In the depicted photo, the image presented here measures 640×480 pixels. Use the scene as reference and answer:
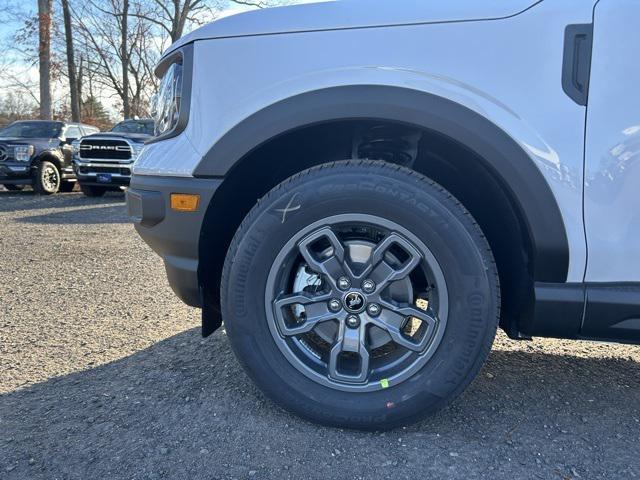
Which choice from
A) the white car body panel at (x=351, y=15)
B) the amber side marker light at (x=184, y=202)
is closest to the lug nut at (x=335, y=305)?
the amber side marker light at (x=184, y=202)

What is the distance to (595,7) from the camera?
1.75 m

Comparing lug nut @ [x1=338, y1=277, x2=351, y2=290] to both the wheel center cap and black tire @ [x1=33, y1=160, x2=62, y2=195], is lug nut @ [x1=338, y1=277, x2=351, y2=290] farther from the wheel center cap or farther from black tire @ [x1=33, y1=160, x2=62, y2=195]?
black tire @ [x1=33, y1=160, x2=62, y2=195]

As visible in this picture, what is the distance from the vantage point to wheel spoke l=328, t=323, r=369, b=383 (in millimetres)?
2031

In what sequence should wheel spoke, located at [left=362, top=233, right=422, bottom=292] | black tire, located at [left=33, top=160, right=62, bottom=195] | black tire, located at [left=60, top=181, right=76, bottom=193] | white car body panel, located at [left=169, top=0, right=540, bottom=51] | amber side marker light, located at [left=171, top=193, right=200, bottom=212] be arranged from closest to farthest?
white car body panel, located at [left=169, top=0, right=540, bottom=51]
wheel spoke, located at [left=362, top=233, right=422, bottom=292]
amber side marker light, located at [left=171, top=193, right=200, bottom=212]
black tire, located at [left=33, top=160, right=62, bottom=195]
black tire, located at [left=60, top=181, right=76, bottom=193]

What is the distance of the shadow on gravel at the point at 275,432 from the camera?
1.83m

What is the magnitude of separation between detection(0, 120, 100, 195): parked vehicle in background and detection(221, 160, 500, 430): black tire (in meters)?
11.1

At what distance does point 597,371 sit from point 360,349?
1.45 metres

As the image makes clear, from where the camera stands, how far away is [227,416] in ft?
7.11

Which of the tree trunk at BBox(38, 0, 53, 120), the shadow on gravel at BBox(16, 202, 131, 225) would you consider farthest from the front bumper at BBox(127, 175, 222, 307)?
the tree trunk at BBox(38, 0, 53, 120)

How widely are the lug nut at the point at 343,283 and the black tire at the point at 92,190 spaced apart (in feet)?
34.4

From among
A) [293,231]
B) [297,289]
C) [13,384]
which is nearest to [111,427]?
[13,384]

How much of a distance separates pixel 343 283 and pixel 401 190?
1.41 feet

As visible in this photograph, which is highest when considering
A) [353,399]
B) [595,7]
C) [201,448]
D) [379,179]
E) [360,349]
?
[595,7]

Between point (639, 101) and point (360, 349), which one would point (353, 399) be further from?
point (639, 101)
